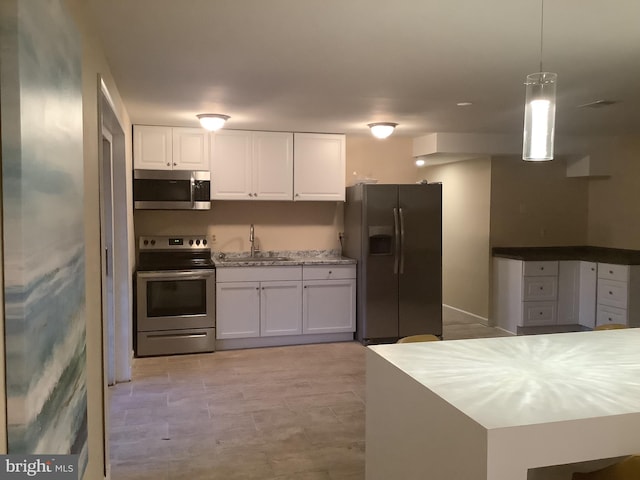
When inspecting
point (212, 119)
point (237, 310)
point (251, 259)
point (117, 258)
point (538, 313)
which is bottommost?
point (538, 313)

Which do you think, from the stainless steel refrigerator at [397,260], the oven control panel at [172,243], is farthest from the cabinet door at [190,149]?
the stainless steel refrigerator at [397,260]

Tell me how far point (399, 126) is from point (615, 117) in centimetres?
201

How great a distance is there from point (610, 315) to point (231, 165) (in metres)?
4.37

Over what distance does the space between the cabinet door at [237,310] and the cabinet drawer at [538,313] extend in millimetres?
2985

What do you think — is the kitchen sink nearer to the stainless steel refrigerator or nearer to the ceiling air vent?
the stainless steel refrigerator

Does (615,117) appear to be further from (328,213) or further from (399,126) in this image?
(328,213)

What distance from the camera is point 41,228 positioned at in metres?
Answer: 1.26

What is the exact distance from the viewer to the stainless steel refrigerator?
557 centimetres

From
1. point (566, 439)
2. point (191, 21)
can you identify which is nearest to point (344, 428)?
point (566, 439)

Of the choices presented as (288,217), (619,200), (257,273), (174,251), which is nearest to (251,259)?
(257,273)

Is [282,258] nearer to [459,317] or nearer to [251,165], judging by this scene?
[251,165]

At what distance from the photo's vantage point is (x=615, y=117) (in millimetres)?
4898

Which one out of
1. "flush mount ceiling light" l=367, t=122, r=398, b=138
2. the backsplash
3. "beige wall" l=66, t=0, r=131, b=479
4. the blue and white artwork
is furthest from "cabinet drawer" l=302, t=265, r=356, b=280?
the blue and white artwork

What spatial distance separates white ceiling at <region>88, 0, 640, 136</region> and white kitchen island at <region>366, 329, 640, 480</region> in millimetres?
1503
